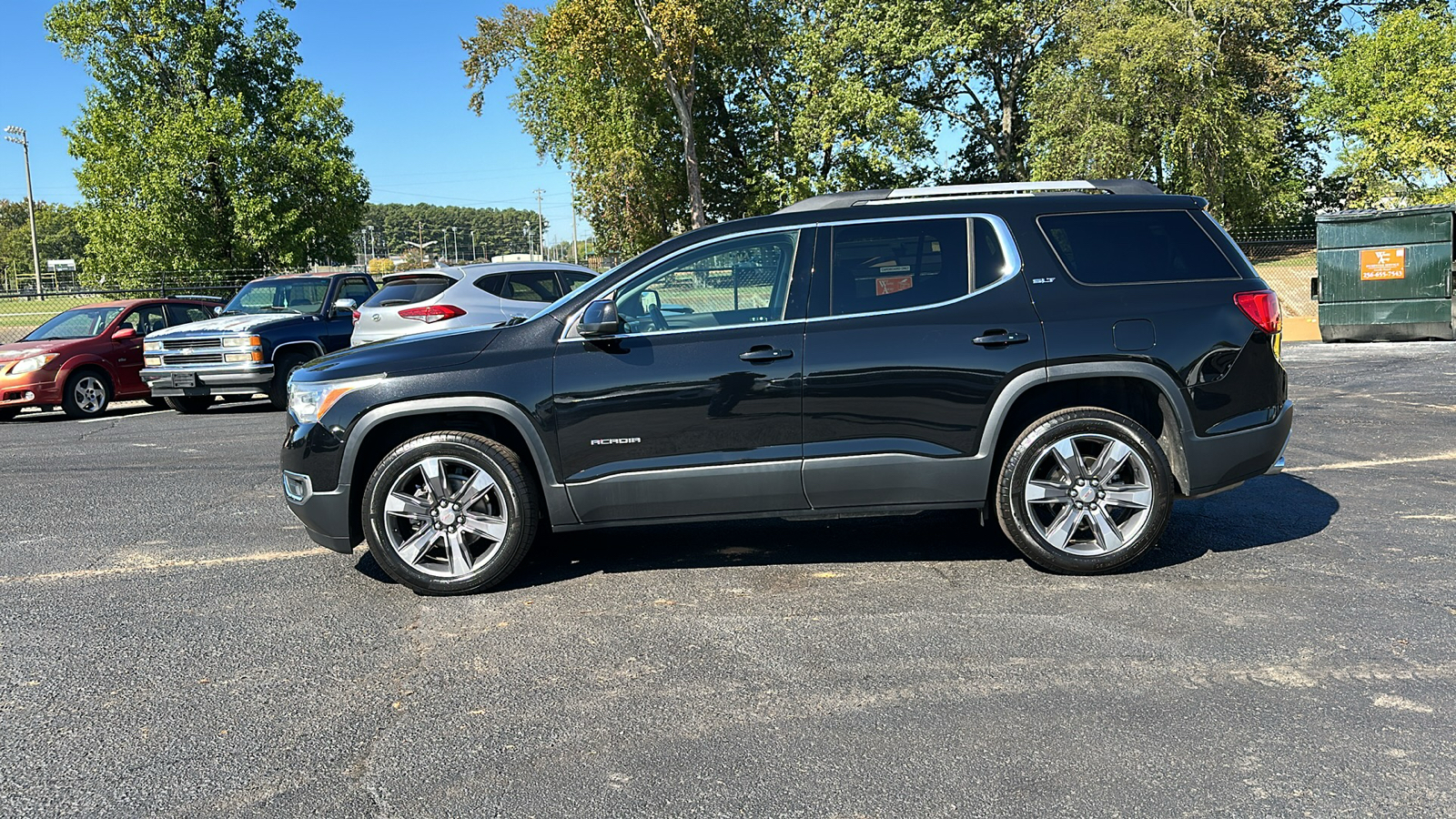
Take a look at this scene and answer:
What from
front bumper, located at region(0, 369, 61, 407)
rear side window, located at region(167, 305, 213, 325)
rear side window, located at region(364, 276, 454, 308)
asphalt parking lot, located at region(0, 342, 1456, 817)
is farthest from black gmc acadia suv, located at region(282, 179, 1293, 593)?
rear side window, located at region(167, 305, 213, 325)

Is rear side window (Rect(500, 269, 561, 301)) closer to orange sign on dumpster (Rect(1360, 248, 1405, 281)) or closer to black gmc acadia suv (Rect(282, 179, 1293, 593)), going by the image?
black gmc acadia suv (Rect(282, 179, 1293, 593))

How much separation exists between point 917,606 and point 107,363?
13073mm

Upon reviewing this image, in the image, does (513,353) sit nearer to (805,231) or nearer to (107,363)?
(805,231)

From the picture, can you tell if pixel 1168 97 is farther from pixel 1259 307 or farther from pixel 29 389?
pixel 1259 307

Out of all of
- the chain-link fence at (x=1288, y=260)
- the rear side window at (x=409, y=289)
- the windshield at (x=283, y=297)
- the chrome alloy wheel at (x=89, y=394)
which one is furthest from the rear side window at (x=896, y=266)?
the chain-link fence at (x=1288, y=260)

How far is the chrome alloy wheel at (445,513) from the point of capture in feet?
16.5

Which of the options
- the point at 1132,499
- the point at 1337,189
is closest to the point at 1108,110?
the point at 1337,189

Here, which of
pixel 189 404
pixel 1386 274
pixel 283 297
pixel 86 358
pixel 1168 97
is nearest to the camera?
pixel 86 358

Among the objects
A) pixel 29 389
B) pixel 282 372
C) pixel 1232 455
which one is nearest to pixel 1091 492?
pixel 1232 455

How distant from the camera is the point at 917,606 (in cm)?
469

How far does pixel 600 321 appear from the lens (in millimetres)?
4891

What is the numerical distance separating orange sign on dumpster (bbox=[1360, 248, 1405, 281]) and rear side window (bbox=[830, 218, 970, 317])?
1496 cm

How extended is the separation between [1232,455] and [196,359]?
12.1 metres

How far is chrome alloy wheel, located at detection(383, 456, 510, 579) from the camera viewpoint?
504 cm
